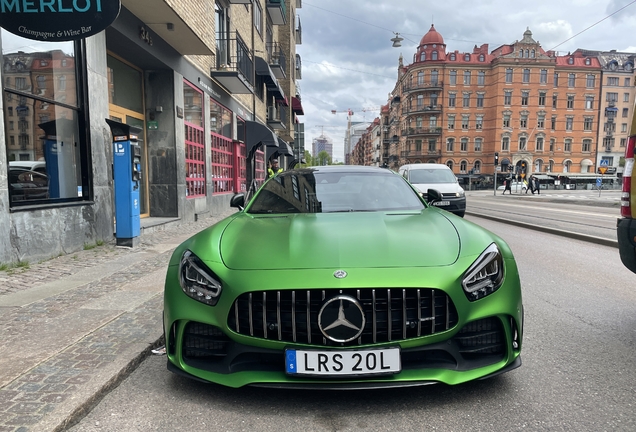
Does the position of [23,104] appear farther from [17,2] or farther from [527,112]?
[527,112]

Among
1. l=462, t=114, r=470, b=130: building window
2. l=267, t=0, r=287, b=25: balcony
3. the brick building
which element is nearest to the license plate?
l=267, t=0, r=287, b=25: balcony

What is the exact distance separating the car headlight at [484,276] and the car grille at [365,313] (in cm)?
18

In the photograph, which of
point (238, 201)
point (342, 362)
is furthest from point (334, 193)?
point (342, 362)

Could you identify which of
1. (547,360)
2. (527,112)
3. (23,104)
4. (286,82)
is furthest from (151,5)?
(527,112)

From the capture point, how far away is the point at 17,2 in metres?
4.57

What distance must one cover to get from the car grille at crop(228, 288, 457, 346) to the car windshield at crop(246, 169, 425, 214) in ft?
4.32

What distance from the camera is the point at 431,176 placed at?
1365 centimetres

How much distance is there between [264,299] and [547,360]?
2.06m

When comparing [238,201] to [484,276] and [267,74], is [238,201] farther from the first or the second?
[267,74]

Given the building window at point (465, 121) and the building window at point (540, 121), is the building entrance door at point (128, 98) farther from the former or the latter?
the building window at point (540, 121)

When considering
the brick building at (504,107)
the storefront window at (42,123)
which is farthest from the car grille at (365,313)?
the brick building at (504,107)

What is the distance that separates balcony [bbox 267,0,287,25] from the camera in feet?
79.7

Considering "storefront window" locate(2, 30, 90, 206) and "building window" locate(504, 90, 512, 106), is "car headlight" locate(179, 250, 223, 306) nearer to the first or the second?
"storefront window" locate(2, 30, 90, 206)

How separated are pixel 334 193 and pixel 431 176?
10636 mm
